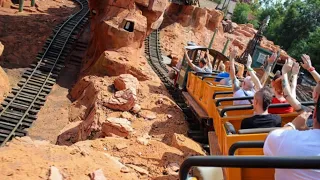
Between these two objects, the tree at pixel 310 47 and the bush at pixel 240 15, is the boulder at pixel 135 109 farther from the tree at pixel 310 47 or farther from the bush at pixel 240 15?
the bush at pixel 240 15

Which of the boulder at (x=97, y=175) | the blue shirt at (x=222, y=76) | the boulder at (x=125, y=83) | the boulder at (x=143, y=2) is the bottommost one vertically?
the boulder at (x=125, y=83)

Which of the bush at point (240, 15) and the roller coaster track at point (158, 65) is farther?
the bush at point (240, 15)

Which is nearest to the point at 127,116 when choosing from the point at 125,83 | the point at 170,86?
the point at 125,83

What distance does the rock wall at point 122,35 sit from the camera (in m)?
13.0

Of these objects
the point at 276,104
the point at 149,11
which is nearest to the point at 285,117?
the point at 276,104

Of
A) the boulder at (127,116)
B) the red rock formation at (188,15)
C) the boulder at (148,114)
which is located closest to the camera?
the boulder at (127,116)

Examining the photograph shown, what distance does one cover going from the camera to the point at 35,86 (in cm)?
1286

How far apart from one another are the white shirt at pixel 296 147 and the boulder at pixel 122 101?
736cm

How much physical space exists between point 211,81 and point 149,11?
7312mm

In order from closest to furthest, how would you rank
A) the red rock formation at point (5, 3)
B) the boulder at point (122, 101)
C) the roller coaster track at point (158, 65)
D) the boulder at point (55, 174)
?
the boulder at point (55, 174) → the boulder at point (122, 101) → the roller coaster track at point (158, 65) → the red rock formation at point (5, 3)

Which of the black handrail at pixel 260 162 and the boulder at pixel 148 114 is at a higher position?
the black handrail at pixel 260 162

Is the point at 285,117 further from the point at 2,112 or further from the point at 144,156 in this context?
the point at 2,112

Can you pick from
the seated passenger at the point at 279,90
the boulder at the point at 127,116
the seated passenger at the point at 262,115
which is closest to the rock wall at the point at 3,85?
the boulder at the point at 127,116

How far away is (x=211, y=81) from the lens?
885cm
